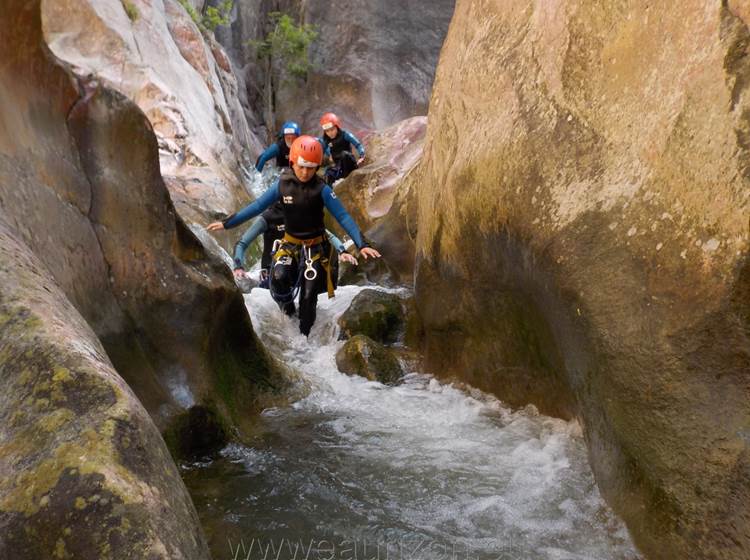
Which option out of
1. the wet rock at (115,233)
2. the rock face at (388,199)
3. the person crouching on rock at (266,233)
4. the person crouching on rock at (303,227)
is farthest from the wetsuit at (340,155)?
the wet rock at (115,233)

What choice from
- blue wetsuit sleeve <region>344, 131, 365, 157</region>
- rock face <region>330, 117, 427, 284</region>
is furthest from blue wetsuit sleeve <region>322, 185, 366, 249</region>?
blue wetsuit sleeve <region>344, 131, 365, 157</region>

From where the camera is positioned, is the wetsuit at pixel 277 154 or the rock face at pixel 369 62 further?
the rock face at pixel 369 62

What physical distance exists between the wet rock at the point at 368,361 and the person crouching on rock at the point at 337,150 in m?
8.17

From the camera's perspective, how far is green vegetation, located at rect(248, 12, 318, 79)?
2417 cm

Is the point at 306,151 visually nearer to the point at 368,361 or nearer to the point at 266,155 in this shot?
the point at 368,361

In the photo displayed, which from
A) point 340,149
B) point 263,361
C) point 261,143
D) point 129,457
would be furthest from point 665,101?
point 261,143

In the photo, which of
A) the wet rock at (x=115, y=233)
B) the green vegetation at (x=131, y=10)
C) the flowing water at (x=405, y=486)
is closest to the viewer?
the flowing water at (x=405, y=486)

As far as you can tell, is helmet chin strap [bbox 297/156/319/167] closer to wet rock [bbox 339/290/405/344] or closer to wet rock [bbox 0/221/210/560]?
wet rock [bbox 339/290/405/344]

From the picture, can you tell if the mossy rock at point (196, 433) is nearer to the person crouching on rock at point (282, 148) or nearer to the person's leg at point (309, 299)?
the person's leg at point (309, 299)

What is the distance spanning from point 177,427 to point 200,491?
541mm

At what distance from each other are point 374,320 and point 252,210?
1.99m

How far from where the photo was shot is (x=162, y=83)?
14.5 m

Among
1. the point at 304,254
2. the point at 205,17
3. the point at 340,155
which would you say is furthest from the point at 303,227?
the point at 205,17

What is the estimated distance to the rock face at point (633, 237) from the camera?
10.2 feet
